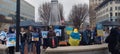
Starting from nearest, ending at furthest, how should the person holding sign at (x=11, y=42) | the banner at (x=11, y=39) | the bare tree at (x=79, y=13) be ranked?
1. the person holding sign at (x=11, y=42)
2. the banner at (x=11, y=39)
3. the bare tree at (x=79, y=13)

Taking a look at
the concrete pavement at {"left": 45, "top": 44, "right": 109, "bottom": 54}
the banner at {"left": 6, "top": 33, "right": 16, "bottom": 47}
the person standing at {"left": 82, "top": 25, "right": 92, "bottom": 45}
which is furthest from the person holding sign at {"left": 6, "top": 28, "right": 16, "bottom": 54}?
the person standing at {"left": 82, "top": 25, "right": 92, "bottom": 45}

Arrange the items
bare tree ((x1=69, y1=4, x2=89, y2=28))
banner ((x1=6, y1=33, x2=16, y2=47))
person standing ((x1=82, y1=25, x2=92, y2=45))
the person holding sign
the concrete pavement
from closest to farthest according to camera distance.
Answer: the concrete pavement < the person holding sign < banner ((x1=6, y1=33, x2=16, y2=47)) < person standing ((x1=82, y1=25, x2=92, y2=45)) < bare tree ((x1=69, y1=4, x2=89, y2=28))

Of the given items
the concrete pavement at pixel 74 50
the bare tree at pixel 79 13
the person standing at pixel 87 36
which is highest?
the bare tree at pixel 79 13

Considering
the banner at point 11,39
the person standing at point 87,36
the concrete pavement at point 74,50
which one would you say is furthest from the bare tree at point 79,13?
the concrete pavement at point 74,50

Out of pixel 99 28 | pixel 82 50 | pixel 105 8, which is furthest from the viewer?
pixel 105 8

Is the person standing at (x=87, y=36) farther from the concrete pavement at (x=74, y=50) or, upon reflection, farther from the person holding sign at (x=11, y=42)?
the concrete pavement at (x=74, y=50)

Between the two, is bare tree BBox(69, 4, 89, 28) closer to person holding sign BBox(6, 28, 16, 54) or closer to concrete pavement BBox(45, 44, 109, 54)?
person holding sign BBox(6, 28, 16, 54)

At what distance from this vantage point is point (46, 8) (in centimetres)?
9500

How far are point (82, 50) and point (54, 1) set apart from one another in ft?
76.2

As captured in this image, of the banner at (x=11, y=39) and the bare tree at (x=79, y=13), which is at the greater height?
the bare tree at (x=79, y=13)

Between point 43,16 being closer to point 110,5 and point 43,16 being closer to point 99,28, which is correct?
point 110,5

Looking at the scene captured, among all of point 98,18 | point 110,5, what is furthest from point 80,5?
point 98,18

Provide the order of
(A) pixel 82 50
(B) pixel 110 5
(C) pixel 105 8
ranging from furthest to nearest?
(C) pixel 105 8
(B) pixel 110 5
(A) pixel 82 50

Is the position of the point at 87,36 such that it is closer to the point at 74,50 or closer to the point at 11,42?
the point at 11,42
